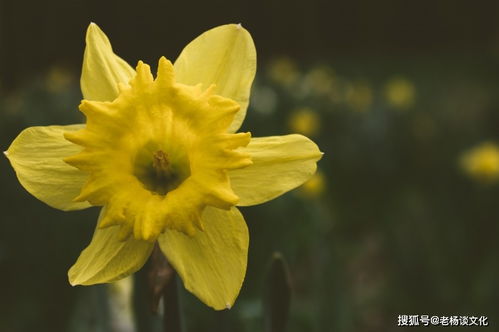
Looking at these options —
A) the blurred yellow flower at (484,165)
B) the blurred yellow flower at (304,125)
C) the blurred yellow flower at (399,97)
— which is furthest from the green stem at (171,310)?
the blurred yellow flower at (399,97)

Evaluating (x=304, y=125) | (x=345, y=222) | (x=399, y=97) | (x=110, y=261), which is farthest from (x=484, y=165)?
(x=110, y=261)

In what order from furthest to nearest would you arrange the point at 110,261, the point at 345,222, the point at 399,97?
the point at 399,97 → the point at 345,222 → the point at 110,261

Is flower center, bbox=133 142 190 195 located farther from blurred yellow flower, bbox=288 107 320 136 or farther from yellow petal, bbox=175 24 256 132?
blurred yellow flower, bbox=288 107 320 136

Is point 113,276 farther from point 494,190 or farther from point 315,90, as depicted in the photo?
point 315,90

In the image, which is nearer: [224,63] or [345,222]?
[224,63]

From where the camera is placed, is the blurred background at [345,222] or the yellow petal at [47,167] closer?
the yellow petal at [47,167]

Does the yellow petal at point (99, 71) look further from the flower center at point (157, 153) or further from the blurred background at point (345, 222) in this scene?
the blurred background at point (345, 222)

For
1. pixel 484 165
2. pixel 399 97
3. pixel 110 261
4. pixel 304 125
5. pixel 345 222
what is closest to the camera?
pixel 110 261

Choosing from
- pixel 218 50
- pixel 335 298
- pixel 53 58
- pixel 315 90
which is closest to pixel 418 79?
pixel 315 90

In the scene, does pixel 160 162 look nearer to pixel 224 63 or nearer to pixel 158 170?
pixel 158 170
